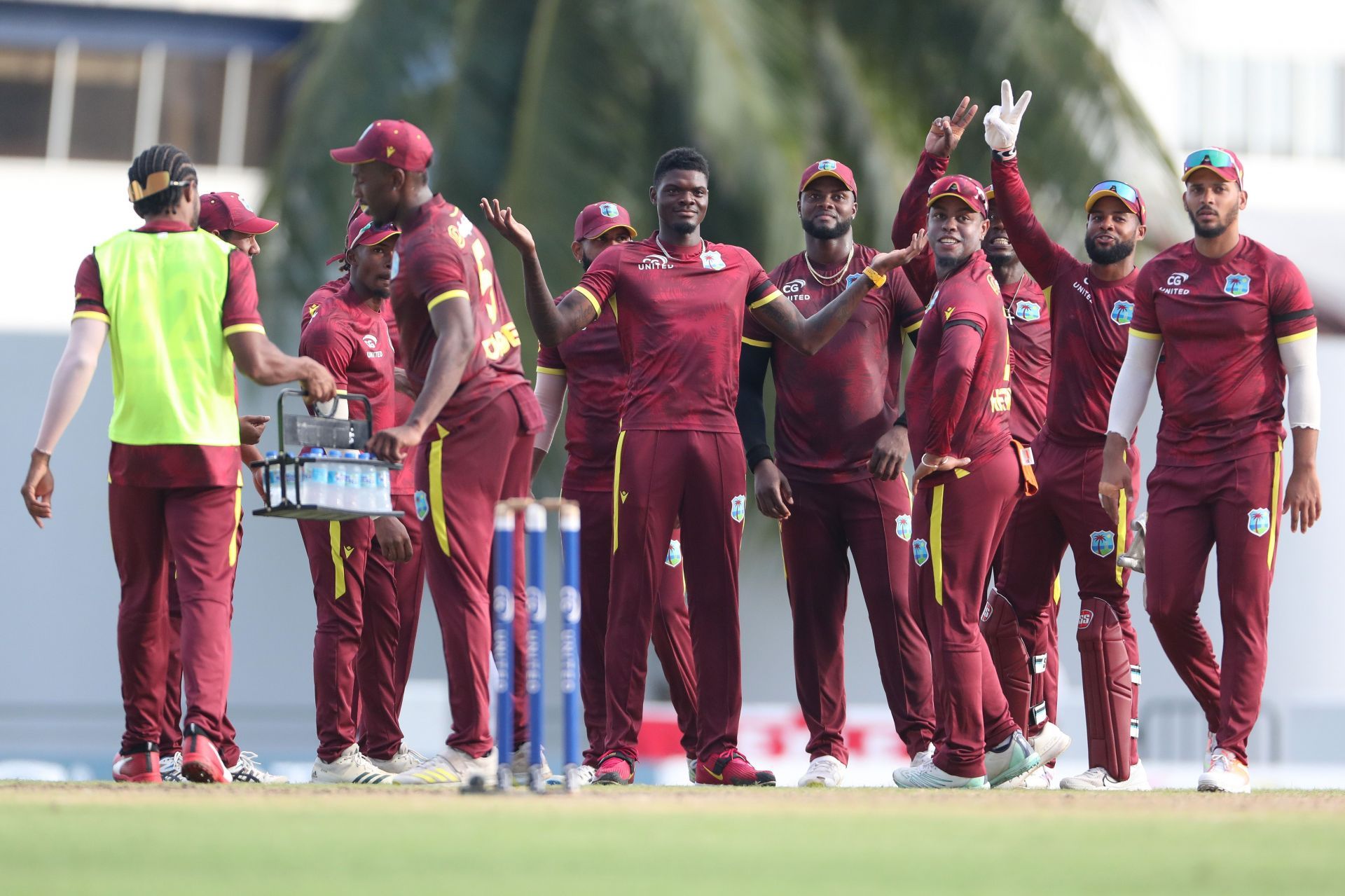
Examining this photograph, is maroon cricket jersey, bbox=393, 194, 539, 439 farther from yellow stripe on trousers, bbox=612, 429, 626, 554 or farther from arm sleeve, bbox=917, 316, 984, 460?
arm sleeve, bbox=917, 316, 984, 460

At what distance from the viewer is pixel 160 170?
25.9 feet

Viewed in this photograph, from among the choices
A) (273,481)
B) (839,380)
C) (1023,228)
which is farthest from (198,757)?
(1023,228)

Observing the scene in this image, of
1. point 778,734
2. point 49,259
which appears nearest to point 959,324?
point 778,734

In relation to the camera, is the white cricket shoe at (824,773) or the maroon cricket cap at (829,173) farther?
the maroon cricket cap at (829,173)

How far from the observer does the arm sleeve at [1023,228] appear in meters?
8.86

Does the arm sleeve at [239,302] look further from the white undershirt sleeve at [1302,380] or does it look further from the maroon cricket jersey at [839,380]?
the white undershirt sleeve at [1302,380]

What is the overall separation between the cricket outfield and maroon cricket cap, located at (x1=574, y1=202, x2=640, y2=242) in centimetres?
340

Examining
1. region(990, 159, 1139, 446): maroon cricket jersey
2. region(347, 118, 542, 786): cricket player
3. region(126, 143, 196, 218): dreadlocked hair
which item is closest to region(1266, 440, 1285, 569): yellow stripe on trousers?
region(990, 159, 1139, 446): maroon cricket jersey

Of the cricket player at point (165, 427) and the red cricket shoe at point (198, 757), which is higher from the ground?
the cricket player at point (165, 427)

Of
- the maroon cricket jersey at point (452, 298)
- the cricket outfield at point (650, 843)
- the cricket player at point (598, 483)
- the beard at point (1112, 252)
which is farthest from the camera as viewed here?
the cricket player at point (598, 483)

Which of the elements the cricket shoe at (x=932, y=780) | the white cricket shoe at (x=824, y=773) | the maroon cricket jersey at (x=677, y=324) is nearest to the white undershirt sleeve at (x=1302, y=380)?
the cricket shoe at (x=932, y=780)

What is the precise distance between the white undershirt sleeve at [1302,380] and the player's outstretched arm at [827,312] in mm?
1573

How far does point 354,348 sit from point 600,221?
149cm

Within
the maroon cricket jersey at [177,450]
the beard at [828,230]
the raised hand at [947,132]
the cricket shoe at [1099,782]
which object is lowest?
the cricket shoe at [1099,782]
